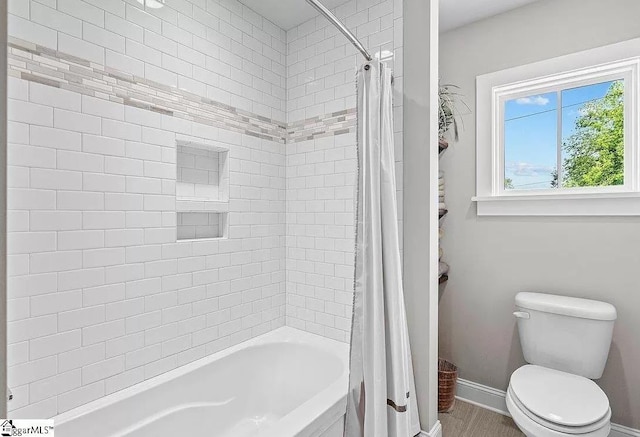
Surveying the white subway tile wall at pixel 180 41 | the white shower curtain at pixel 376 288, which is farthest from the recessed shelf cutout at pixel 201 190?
the white shower curtain at pixel 376 288

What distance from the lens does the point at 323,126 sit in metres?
2.21

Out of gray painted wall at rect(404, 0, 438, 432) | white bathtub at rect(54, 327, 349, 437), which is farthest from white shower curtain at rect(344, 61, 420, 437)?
gray painted wall at rect(404, 0, 438, 432)

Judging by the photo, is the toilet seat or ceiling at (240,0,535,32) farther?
ceiling at (240,0,535,32)

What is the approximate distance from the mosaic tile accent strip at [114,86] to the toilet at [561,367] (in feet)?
6.81

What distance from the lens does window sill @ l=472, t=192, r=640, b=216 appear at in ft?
6.27

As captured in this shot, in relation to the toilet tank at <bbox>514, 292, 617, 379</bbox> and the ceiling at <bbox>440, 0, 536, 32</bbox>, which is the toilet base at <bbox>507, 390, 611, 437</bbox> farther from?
the ceiling at <bbox>440, 0, 536, 32</bbox>

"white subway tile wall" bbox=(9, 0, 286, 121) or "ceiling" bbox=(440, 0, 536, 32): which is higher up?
"ceiling" bbox=(440, 0, 536, 32)

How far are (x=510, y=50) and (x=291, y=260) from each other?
2055 millimetres

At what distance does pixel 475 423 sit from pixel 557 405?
74cm

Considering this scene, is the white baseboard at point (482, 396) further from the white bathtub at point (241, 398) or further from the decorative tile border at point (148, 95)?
the decorative tile border at point (148, 95)

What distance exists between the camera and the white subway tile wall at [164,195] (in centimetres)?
129

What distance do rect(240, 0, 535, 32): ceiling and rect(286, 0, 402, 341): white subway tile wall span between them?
3.0 inches

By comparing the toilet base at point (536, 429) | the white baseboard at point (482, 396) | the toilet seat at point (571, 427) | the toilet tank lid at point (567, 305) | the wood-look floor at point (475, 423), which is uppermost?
the toilet tank lid at point (567, 305)

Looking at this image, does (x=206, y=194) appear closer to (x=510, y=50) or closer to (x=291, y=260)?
(x=291, y=260)
